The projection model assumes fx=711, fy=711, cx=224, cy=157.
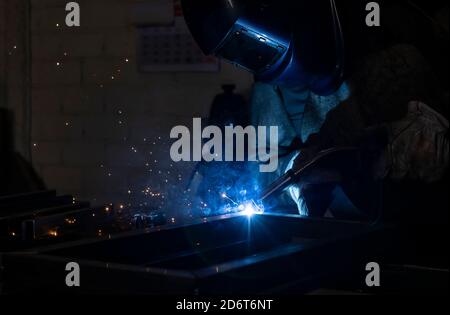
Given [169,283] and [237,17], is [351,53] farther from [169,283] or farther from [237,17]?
[169,283]

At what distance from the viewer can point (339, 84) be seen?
84.2 inches

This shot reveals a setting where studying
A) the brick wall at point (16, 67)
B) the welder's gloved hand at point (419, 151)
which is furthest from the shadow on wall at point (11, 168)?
the welder's gloved hand at point (419, 151)

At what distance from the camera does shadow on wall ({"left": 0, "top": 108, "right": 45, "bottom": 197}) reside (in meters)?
3.23

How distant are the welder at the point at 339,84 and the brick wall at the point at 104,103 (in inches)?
24.3

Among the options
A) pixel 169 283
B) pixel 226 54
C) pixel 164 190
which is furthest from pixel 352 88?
pixel 169 283

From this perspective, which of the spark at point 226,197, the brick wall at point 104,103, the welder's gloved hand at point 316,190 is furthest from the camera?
the brick wall at point 104,103

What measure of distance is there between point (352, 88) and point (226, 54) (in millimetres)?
442

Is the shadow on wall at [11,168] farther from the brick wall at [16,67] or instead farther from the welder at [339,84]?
the welder at [339,84]

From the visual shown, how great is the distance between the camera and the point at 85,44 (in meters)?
3.11

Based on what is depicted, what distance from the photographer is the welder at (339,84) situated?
6.04ft
